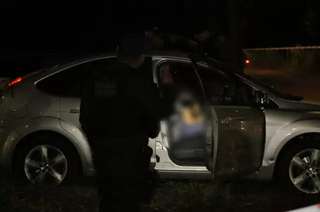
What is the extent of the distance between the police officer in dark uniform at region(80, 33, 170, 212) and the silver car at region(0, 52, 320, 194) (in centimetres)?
125

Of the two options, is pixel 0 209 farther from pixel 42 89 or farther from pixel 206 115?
pixel 206 115

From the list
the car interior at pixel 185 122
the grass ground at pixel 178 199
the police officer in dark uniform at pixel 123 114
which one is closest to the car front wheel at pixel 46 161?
the grass ground at pixel 178 199

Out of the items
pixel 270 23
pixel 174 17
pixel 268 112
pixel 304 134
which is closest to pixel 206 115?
pixel 268 112

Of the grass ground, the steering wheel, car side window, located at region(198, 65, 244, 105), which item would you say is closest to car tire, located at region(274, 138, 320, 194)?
the grass ground

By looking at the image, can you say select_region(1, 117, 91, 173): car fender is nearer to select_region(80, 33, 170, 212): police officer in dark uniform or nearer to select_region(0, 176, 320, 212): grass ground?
select_region(0, 176, 320, 212): grass ground

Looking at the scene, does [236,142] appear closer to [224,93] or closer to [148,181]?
[224,93]

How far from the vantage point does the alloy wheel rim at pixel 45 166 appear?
5137mm

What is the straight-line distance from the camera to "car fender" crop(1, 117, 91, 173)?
5.06m

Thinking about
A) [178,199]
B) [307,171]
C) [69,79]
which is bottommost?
[178,199]

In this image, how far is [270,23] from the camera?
2991cm

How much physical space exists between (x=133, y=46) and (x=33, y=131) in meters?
1.95

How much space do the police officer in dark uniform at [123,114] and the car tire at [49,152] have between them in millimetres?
1383

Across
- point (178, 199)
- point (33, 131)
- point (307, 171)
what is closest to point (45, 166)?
point (33, 131)

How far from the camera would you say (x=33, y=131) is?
5.09 m
